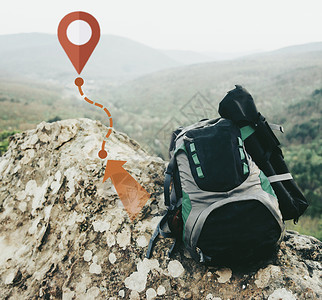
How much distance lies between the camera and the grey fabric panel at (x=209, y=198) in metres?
1.82

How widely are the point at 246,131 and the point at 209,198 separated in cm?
77

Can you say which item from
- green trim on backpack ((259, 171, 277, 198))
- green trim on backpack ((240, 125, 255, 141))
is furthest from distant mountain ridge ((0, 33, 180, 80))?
green trim on backpack ((259, 171, 277, 198))

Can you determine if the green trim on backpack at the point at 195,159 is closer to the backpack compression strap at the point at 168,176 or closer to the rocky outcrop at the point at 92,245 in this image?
the backpack compression strap at the point at 168,176

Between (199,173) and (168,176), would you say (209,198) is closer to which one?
(199,173)

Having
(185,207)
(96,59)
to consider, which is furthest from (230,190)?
(96,59)

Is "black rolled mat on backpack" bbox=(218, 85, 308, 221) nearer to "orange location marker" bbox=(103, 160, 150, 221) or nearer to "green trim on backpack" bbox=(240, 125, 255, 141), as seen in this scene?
"green trim on backpack" bbox=(240, 125, 255, 141)

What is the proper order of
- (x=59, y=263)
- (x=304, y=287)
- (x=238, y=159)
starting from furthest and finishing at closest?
(x=59, y=263)
(x=238, y=159)
(x=304, y=287)

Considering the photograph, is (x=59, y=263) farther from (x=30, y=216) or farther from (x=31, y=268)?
(x=30, y=216)

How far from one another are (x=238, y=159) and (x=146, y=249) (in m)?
1.13

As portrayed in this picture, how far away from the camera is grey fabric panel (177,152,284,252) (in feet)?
5.98

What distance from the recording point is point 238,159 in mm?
1996

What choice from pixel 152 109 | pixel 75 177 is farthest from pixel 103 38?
pixel 75 177

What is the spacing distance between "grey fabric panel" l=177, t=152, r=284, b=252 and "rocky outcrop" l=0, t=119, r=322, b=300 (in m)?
0.34

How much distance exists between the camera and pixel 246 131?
7.43ft
